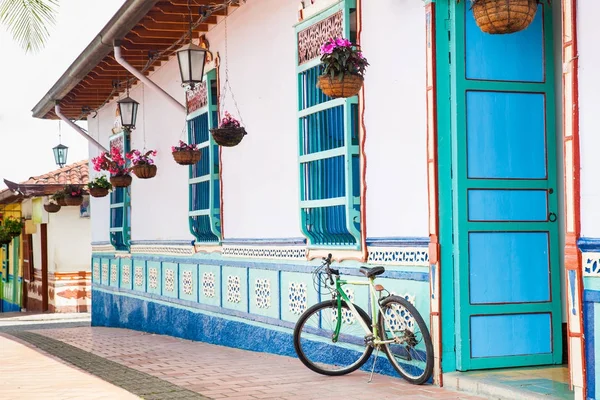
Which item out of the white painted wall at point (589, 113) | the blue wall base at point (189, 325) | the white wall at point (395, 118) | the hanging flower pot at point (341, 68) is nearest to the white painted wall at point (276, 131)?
the white wall at point (395, 118)

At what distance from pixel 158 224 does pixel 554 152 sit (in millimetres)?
8115

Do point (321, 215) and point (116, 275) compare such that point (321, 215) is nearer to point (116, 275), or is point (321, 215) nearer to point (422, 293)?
point (422, 293)

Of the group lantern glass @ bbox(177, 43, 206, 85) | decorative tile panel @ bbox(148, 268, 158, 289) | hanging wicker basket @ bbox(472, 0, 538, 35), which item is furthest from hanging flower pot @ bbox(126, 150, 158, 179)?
hanging wicker basket @ bbox(472, 0, 538, 35)

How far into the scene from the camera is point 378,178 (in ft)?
24.8

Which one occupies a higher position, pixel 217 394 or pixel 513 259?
pixel 513 259

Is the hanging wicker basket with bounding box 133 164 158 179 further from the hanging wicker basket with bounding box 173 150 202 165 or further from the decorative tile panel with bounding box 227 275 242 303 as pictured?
the decorative tile panel with bounding box 227 275 242 303

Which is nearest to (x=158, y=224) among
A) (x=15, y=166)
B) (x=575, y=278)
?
(x=575, y=278)

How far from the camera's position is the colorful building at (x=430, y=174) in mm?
5492

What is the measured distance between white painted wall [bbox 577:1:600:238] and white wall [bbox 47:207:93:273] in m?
19.3

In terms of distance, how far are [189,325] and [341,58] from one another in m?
6.17

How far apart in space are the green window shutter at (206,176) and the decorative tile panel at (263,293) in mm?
1380

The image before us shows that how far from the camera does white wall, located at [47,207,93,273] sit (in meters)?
23.1

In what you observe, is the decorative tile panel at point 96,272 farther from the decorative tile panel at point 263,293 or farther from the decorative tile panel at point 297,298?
the decorative tile panel at point 297,298

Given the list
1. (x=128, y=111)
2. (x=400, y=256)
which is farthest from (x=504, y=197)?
(x=128, y=111)
